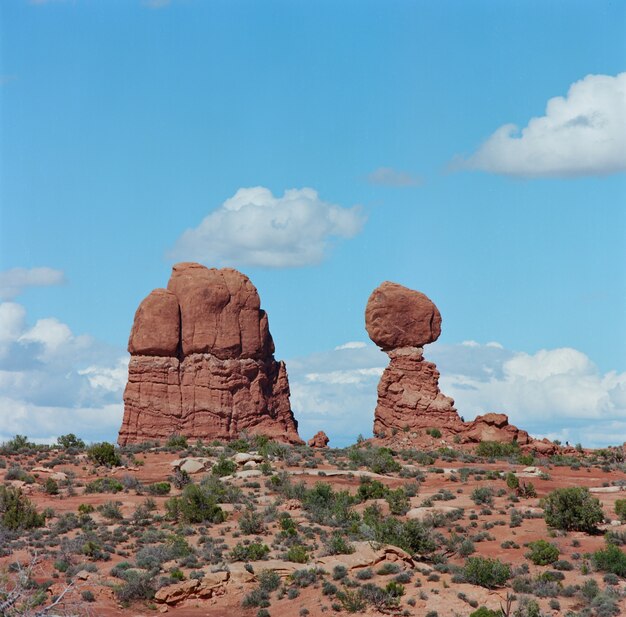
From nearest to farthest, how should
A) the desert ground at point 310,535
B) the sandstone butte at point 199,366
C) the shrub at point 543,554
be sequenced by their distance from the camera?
the desert ground at point 310,535 → the shrub at point 543,554 → the sandstone butte at point 199,366

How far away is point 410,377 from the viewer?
204 feet

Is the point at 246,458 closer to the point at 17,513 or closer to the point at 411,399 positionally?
the point at 411,399

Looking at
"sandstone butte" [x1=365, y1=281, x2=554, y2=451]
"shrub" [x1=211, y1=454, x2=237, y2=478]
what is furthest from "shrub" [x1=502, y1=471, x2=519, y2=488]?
"sandstone butte" [x1=365, y1=281, x2=554, y2=451]

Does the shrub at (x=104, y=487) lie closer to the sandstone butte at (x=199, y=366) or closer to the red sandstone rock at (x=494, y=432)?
the sandstone butte at (x=199, y=366)

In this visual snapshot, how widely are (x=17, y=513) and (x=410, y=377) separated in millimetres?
27036

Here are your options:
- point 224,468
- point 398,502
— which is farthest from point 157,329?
point 398,502

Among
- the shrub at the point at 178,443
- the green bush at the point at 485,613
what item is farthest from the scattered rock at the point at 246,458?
the green bush at the point at 485,613

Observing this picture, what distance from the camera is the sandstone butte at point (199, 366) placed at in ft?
208

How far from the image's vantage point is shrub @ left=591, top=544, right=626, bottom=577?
109ft

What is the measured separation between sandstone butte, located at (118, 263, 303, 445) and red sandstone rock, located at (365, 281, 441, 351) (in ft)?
22.9

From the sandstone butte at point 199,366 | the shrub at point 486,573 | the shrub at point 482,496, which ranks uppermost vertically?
the sandstone butte at point 199,366

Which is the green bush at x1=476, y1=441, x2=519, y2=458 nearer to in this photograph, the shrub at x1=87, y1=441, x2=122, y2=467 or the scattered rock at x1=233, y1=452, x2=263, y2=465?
the scattered rock at x1=233, y1=452, x2=263, y2=465

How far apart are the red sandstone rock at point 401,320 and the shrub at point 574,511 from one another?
81.9 ft

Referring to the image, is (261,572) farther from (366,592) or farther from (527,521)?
(527,521)
